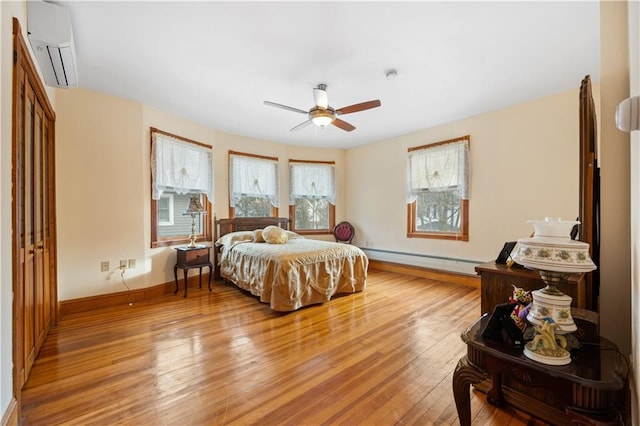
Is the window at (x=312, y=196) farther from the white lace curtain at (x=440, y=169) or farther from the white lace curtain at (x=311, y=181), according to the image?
the white lace curtain at (x=440, y=169)

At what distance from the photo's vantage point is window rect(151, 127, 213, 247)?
149 inches

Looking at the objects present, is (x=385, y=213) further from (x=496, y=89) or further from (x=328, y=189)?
(x=496, y=89)

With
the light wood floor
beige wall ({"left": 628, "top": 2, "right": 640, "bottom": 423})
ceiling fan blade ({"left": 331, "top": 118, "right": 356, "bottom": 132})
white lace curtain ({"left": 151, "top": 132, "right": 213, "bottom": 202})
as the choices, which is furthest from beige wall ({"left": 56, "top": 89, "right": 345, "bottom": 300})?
beige wall ({"left": 628, "top": 2, "right": 640, "bottom": 423})

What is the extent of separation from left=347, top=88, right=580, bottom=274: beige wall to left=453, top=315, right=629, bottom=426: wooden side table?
9.98 feet

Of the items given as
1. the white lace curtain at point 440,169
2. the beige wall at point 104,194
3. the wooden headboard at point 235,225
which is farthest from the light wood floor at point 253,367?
the white lace curtain at point 440,169

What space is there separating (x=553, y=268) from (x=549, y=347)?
30 cm

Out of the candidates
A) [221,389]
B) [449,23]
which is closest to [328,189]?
[449,23]

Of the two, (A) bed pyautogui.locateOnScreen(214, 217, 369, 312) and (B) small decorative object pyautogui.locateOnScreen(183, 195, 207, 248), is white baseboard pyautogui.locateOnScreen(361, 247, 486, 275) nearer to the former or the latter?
(A) bed pyautogui.locateOnScreen(214, 217, 369, 312)

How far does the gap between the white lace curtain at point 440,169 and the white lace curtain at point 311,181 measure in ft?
5.76

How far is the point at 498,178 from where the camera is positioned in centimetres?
396

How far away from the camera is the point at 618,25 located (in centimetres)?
139

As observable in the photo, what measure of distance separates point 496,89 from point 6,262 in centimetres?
450

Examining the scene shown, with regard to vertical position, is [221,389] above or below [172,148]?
below

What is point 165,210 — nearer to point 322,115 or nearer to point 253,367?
point 322,115
